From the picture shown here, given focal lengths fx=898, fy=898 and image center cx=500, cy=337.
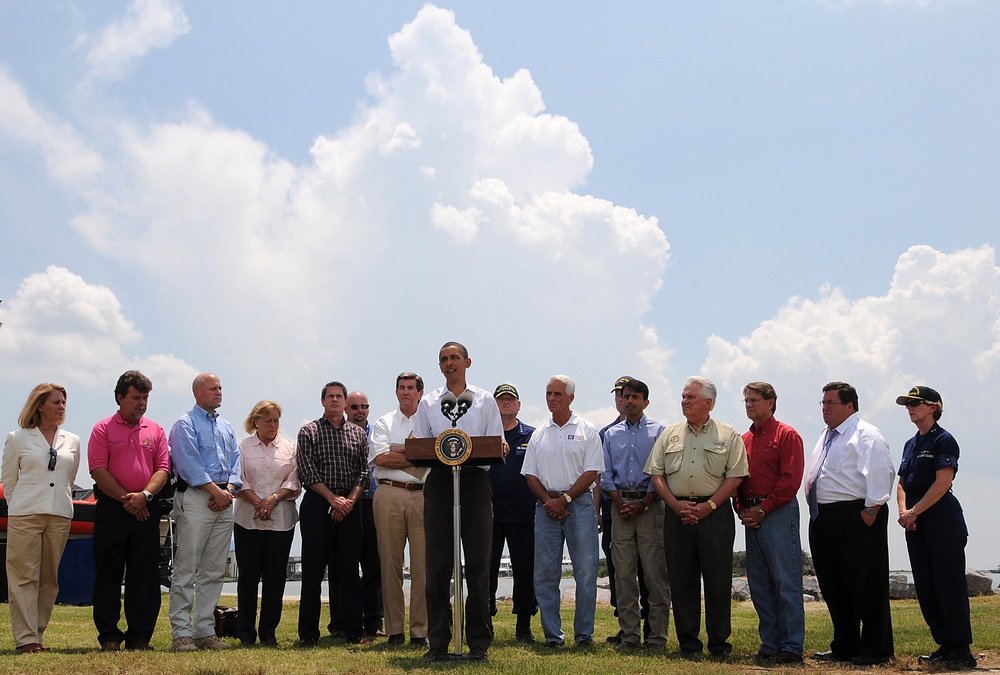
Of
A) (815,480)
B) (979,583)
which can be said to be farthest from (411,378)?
(979,583)

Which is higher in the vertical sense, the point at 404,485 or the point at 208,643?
the point at 404,485

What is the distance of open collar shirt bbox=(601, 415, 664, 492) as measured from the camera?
8.07 meters

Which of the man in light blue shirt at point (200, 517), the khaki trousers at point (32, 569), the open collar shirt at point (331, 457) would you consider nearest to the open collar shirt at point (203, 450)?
the man in light blue shirt at point (200, 517)

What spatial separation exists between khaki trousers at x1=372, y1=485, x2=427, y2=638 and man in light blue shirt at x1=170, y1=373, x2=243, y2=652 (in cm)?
127

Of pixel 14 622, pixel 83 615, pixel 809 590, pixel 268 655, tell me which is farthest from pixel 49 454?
pixel 809 590

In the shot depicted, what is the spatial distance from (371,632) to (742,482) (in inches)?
147

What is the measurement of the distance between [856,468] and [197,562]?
541 cm

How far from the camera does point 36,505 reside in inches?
281

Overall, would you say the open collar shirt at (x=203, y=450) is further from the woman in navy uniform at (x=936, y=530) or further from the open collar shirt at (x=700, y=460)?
the woman in navy uniform at (x=936, y=530)

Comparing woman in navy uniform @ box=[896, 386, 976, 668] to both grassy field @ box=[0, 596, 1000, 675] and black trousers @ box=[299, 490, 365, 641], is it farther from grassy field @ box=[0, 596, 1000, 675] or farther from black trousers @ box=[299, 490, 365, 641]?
black trousers @ box=[299, 490, 365, 641]

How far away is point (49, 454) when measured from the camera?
7.30m

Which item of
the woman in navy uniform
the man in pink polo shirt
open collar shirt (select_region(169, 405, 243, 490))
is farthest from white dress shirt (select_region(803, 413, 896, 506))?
the man in pink polo shirt

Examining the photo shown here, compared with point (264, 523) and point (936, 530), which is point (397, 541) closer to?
point (264, 523)

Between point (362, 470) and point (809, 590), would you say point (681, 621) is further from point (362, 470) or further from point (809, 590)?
point (809, 590)
